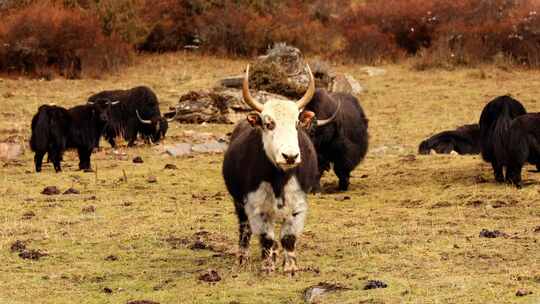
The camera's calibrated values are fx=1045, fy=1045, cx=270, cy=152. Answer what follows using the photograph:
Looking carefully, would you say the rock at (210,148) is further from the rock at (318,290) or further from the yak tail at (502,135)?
the rock at (318,290)

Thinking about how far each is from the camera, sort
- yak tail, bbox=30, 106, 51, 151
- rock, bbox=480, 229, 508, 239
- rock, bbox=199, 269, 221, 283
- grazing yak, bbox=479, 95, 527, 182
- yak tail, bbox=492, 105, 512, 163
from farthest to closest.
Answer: yak tail, bbox=30, 106, 51, 151 → grazing yak, bbox=479, 95, 527, 182 → yak tail, bbox=492, 105, 512, 163 → rock, bbox=480, 229, 508, 239 → rock, bbox=199, 269, 221, 283

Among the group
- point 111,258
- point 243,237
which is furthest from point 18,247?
point 243,237

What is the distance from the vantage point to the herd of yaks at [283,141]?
332 inches

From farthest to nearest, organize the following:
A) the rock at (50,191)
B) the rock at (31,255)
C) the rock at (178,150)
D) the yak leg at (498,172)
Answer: the rock at (178,150), the yak leg at (498,172), the rock at (50,191), the rock at (31,255)

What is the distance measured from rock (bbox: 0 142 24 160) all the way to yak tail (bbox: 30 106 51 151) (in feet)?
5.43

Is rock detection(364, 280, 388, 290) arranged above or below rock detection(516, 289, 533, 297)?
below

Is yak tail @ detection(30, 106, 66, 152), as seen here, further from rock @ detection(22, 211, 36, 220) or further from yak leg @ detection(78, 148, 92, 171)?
rock @ detection(22, 211, 36, 220)

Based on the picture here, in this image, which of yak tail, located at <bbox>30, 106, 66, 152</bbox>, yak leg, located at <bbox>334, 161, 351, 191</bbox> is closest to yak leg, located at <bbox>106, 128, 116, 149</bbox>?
yak tail, located at <bbox>30, 106, 66, 152</bbox>

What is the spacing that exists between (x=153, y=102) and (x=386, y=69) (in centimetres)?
891

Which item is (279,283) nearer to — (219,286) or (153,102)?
(219,286)

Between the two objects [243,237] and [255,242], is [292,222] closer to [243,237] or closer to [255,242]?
[243,237]

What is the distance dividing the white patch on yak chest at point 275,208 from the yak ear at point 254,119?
0.49 metres

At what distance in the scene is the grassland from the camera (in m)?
7.98

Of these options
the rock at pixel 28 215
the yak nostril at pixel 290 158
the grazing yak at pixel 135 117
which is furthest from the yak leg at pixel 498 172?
the grazing yak at pixel 135 117
